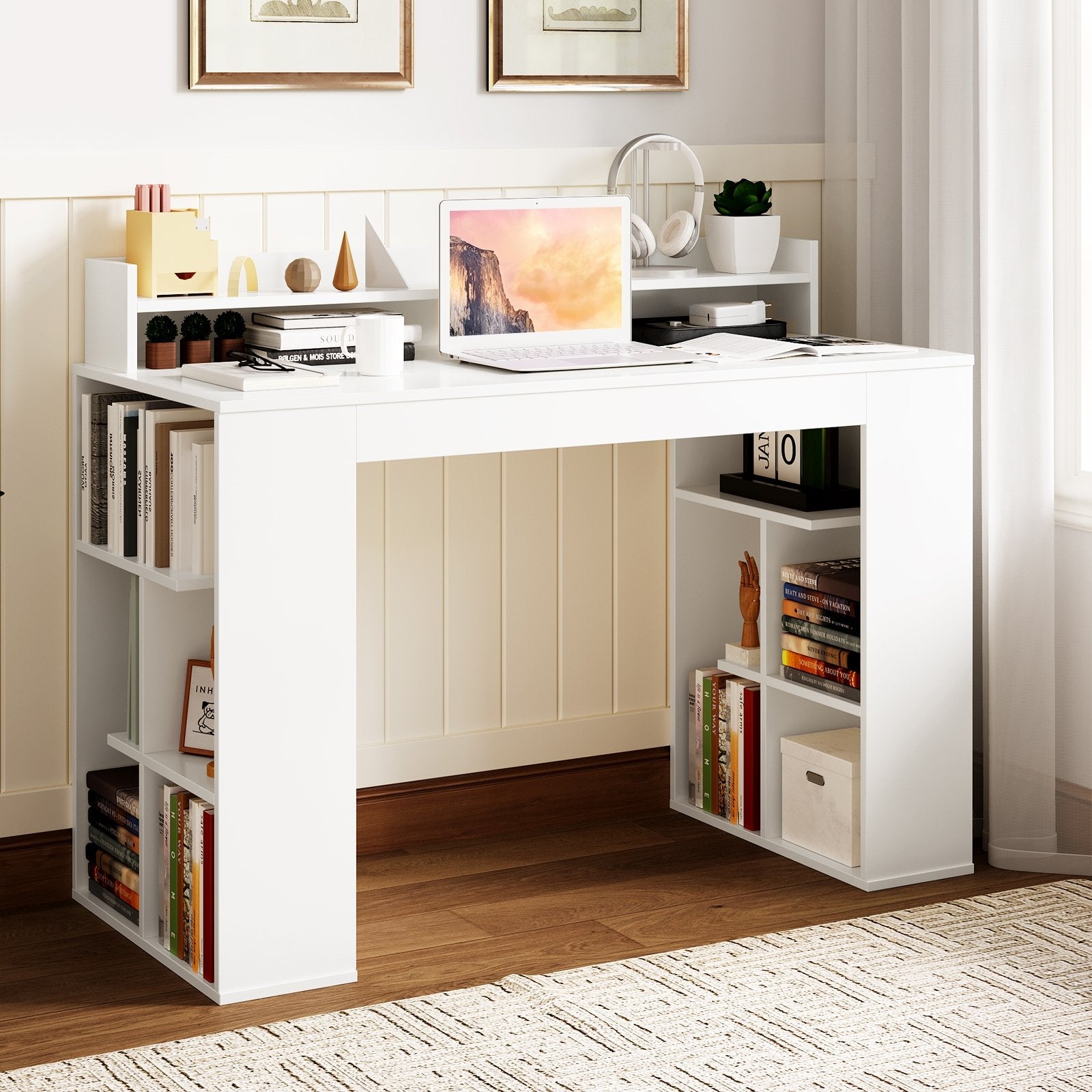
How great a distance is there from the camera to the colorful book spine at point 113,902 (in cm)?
261

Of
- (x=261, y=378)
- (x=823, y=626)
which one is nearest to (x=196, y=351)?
(x=261, y=378)

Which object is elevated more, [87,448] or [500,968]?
[87,448]

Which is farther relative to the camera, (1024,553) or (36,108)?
(1024,553)

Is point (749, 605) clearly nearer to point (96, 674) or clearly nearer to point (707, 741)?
point (707, 741)

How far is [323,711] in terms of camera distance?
A: 2365 millimetres

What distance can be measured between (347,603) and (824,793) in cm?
95

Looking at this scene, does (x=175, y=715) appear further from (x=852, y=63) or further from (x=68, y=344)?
(x=852, y=63)

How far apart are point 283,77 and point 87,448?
69 centimetres

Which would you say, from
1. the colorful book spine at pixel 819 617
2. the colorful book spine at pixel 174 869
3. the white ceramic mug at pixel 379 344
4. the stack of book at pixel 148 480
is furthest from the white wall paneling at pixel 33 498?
the colorful book spine at pixel 819 617

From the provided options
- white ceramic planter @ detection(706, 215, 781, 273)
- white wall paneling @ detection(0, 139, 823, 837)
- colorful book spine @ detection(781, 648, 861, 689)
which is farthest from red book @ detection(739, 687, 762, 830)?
white ceramic planter @ detection(706, 215, 781, 273)

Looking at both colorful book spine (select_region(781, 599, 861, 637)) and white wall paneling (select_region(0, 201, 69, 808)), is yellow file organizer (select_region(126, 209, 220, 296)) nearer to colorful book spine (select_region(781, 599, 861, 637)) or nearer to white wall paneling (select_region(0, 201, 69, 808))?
white wall paneling (select_region(0, 201, 69, 808))

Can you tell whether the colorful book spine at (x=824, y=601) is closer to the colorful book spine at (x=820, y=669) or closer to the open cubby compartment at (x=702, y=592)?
the colorful book spine at (x=820, y=669)

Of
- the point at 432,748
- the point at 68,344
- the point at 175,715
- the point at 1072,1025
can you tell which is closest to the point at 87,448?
the point at 68,344

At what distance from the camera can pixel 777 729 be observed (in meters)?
2.99
